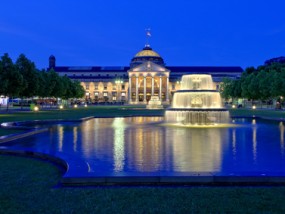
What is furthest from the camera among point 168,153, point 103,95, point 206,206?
point 103,95

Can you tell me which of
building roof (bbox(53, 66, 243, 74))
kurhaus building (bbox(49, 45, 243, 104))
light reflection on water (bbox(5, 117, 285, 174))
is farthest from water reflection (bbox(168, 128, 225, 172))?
building roof (bbox(53, 66, 243, 74))

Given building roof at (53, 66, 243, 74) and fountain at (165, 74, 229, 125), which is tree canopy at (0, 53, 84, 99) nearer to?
fountain at (165, 74, 229, 125)

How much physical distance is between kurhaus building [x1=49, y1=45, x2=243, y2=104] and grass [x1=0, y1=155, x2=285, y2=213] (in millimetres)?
147029

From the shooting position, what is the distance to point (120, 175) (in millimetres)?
8547

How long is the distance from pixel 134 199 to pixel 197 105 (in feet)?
75.4

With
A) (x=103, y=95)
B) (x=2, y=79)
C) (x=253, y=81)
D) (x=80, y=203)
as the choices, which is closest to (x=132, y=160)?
(x=80, y=203)

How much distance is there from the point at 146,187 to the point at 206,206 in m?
1.66

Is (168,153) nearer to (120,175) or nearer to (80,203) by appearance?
(120,175)

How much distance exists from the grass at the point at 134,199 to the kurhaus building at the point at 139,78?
147 meters

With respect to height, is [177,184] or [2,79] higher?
[2,79]

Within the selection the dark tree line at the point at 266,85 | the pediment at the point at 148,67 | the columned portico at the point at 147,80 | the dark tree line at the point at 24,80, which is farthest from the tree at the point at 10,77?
the pediment at the point at 148,67

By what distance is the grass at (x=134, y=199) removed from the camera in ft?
21.9

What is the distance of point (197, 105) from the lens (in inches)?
1169

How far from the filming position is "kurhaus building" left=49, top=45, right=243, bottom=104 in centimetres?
16312
